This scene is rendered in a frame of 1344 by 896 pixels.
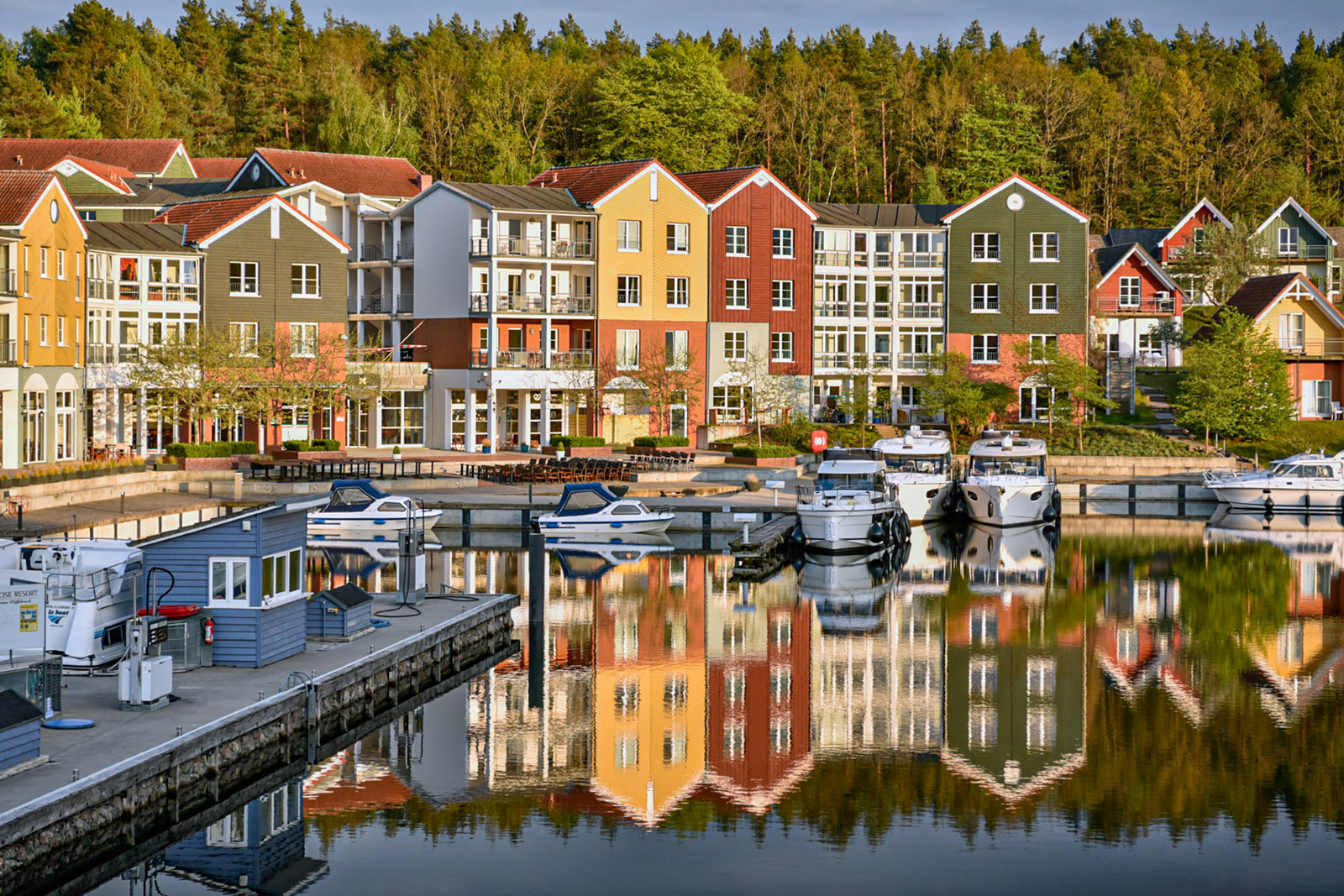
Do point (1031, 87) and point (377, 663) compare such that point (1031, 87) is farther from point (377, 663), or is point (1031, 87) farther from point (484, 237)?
point (377, 663)

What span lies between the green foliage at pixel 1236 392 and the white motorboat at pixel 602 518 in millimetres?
30931

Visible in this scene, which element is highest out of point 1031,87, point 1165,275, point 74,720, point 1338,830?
Result: point 1031,87

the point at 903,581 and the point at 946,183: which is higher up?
the point at 946,183

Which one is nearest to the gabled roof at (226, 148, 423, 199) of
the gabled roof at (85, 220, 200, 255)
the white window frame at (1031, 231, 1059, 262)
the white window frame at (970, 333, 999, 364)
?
the gabled roof at (85, 220, 200, 255)

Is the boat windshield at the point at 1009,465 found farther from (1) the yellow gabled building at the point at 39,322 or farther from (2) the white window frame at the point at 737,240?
(1) the yellow gabled building at the point at 39,322

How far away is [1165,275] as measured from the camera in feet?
285

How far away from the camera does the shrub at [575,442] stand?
69500 mm

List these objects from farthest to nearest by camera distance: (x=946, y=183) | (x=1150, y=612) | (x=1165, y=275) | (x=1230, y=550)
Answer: (x=946, y=183) → (x=1165, y=275) → (x=1230, y=550) → (x=1150, y=612)

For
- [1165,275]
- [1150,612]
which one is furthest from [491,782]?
[1165,275]

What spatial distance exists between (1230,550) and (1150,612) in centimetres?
1386

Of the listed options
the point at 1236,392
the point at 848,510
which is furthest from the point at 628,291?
the point at 848,510

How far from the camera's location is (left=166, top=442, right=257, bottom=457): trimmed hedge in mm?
61438

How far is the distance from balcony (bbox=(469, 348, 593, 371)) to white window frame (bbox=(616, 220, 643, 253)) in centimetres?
550

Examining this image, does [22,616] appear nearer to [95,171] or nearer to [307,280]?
[307,280]
